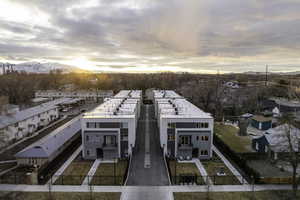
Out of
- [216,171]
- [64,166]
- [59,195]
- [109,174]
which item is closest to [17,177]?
[64,166]

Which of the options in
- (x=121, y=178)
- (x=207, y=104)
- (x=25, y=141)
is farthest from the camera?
(x=207, y=104)

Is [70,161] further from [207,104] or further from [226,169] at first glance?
[207,104]

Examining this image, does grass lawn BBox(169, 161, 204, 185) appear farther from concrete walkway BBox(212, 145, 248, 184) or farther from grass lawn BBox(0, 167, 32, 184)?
grass lawn BBox(0, 167, 32, 184)

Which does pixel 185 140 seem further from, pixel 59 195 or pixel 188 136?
pixel 59 195

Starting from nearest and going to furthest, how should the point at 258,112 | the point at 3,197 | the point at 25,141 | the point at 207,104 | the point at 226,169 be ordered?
the point at 3,197 < the point at 226,169 < the point at 25,141 < the point at 258,112 < the point at 207,104

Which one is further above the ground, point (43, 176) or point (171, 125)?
point (171, 125)

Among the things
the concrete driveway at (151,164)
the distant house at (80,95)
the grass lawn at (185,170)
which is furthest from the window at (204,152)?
the distant house at (80,95)

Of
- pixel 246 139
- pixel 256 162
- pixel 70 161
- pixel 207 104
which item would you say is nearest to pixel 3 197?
pixel 70 161
